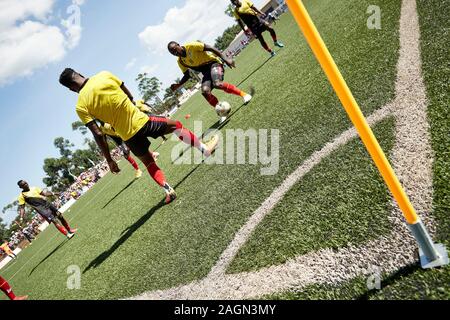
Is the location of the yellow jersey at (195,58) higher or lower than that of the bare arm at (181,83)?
higher

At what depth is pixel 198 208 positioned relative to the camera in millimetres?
4930

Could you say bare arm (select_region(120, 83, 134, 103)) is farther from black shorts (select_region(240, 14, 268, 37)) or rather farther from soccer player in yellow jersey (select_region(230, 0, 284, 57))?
black shorts (select_region(240, 14, 268, 37))

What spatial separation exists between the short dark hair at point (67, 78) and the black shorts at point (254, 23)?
9.94 m

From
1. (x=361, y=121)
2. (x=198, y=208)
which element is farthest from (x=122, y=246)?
(x=361, y=121)

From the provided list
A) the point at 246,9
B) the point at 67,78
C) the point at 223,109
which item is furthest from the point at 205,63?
the point at 246,9

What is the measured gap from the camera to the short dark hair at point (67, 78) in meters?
5.10

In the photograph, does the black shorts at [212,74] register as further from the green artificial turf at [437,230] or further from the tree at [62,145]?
the tree at [62,145]

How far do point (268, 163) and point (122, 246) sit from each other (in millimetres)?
3055

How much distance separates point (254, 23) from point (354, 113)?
529 inches

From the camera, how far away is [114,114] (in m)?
5.36

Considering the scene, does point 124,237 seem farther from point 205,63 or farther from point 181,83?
point 205,63

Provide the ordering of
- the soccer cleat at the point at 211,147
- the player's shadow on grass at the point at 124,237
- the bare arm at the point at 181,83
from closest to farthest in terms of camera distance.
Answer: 1. the player's shadow on grass at the point at 124,237
2. the soccer cleat at the point at 211,147
3. the bare arm at the point at 181,83

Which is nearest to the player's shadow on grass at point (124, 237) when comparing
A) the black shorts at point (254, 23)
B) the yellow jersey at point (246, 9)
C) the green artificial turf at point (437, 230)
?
the green artificial turf at point (437, 230)
